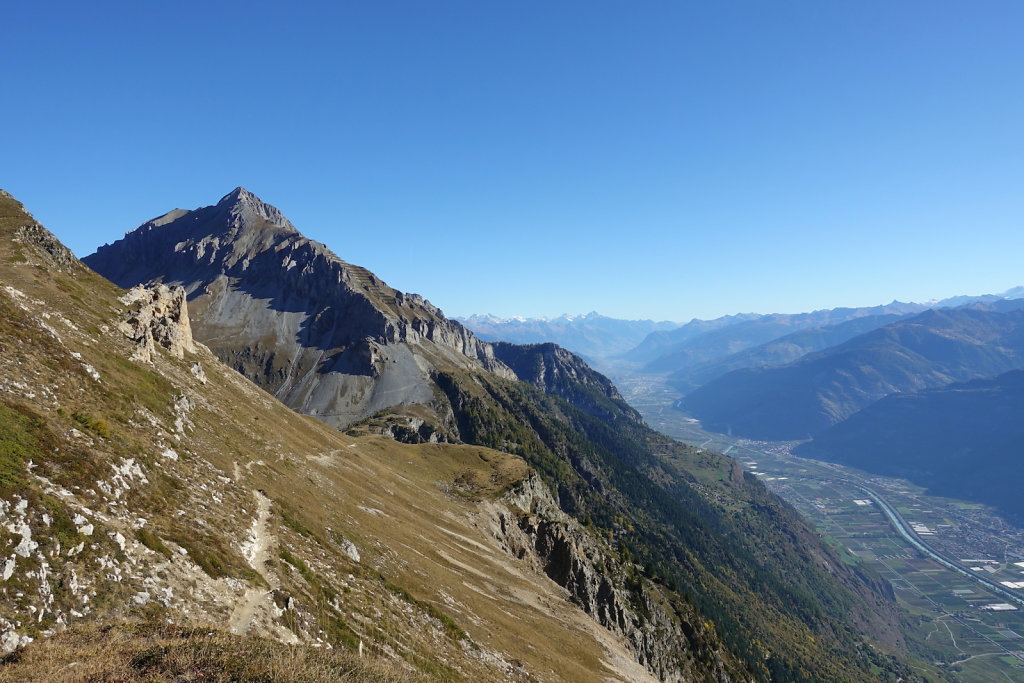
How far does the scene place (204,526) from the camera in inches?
1227

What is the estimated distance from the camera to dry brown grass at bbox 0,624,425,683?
16.7 meters

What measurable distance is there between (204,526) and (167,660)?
14456mm

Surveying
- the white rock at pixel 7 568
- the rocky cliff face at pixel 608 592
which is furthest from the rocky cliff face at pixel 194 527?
the rocky cliff face at pixel 608 592

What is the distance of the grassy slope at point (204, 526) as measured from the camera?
22562 millimetres

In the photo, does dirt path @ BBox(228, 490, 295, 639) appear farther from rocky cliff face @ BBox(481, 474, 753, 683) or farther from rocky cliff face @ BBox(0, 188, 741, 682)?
rocky cliff face @ BBox(481, 474, 753, 683)

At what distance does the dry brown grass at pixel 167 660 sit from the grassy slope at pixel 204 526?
0.54 m

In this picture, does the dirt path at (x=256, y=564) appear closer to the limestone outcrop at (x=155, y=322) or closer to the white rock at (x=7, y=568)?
the white rock at (x=7, y=568)

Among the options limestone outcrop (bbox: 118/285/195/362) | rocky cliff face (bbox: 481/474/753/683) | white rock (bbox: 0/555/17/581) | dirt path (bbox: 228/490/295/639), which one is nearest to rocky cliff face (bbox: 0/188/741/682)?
white rock (bbox: 0/555/17/581)

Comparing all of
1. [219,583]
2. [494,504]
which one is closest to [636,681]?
[494,504]

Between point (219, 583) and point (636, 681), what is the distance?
207 ft

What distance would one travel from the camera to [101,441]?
103 ft

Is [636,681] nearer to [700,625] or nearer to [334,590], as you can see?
[334,590]

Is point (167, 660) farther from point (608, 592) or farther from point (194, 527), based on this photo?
point (608, 592)

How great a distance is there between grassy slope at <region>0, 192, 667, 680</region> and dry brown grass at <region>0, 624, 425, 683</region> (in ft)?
1.77
